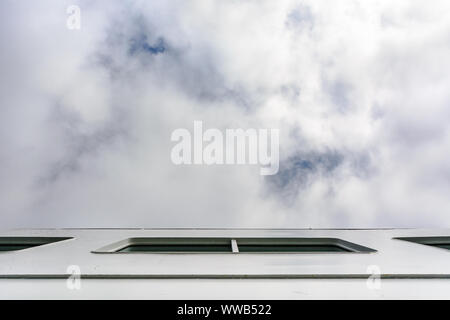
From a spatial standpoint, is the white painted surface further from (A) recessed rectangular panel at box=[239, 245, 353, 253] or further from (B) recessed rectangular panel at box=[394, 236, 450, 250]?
(B) recessed rectangular panel at box=[394, 236, 450, 250]

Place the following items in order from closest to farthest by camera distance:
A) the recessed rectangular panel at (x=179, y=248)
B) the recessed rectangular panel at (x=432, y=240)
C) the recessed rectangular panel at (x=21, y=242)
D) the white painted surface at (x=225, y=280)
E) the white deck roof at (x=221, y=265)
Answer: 1. the white painted surface at (x=225, y=280)
2. the white deck roof at (x=221, y=265)
3. the recessed rectangular panel at (x=179, y=248)
4. the recessed rectangular panel at (x=21, y=242)
5. the recessed rectangular panel at (x=432, y=240)

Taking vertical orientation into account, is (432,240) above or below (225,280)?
below

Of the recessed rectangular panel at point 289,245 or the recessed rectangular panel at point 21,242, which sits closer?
the recessed rectangular panel at point 289,245

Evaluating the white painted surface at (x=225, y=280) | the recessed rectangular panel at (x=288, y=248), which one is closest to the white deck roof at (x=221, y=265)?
the white painted surface at (x=225, y=280)

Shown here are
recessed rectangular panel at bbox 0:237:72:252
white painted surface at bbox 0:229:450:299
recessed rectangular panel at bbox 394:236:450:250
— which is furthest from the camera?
recessed rectangular panel at bbox 394:236:450:250

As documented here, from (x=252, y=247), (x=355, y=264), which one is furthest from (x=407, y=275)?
(x=252, y=247)

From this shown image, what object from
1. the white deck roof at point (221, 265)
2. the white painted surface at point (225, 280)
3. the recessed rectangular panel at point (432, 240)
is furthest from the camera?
the recessed rectangular panel at point (432, 240)

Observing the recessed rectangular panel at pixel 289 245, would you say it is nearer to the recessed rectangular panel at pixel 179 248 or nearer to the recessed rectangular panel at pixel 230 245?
the recessed rectangular panel at pixel 230 245

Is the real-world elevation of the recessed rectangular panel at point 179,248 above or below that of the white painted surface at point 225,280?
below

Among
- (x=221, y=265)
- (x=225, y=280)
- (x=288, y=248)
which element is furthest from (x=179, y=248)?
(x=225, y=280)

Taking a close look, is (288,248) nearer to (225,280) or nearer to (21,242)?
(225,280)

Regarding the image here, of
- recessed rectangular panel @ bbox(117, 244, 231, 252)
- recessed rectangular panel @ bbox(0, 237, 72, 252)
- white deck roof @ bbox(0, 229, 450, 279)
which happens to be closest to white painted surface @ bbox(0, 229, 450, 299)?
white deck roof @ bbox(0, 229, 450, 279)

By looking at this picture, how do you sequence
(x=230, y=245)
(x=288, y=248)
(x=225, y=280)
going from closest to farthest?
(x=225, y=280) → (x=288, y=248) → (x=230, y=245)
